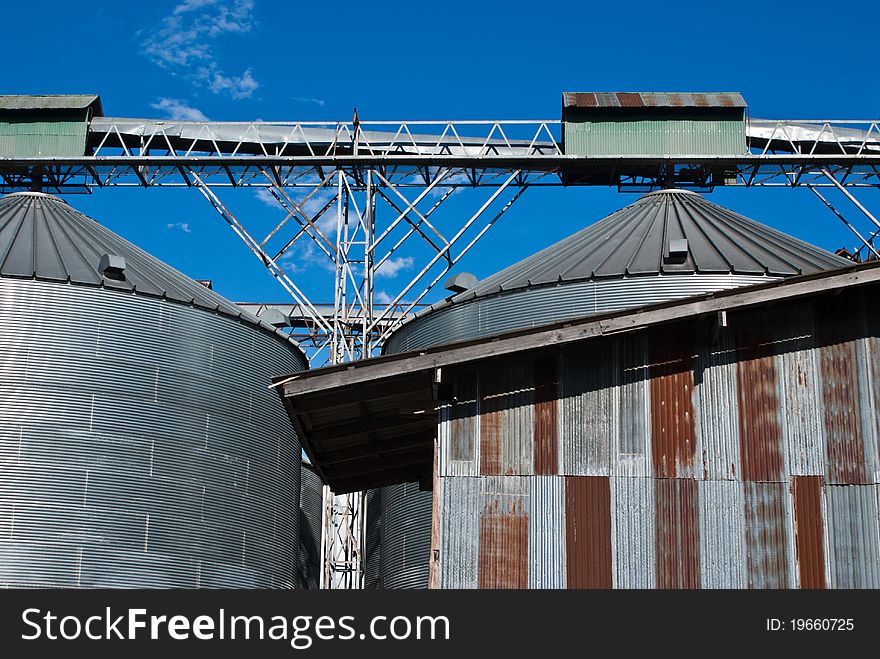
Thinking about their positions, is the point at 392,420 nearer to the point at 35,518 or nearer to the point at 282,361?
the point at 35,518

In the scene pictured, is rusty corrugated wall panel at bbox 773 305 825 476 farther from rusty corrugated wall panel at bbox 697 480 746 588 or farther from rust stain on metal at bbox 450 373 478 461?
rust stain on metal at bbox 450 373 478 461

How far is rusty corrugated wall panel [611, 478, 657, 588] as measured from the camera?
68.9 ft

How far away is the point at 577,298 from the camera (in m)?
34.0

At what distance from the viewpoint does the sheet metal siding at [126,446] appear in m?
33.0

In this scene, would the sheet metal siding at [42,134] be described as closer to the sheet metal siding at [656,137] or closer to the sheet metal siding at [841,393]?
the sheet metal siding at [656,137]

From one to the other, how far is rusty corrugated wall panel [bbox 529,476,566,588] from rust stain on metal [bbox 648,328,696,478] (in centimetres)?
170

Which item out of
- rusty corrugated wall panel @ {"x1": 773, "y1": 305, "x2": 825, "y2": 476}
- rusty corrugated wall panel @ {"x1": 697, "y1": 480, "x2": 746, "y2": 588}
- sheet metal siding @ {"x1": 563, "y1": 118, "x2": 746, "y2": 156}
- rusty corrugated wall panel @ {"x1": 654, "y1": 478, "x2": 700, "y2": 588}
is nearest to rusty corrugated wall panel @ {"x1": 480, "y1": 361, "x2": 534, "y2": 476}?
rusty corrugated wall panel @ {"x1": 654, "y1": 478, "x2": 700, "y2": 588}

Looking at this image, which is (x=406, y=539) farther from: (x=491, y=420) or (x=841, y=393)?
(x=841, y=393)

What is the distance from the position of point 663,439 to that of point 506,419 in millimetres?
2596

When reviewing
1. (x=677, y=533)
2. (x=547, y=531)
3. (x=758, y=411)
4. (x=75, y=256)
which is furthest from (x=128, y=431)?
(x=758, y=411)

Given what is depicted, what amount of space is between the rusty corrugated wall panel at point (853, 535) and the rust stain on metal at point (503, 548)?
4.88 meters

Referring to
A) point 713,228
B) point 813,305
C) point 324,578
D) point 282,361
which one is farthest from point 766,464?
point 324,578

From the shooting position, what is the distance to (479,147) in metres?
50.8

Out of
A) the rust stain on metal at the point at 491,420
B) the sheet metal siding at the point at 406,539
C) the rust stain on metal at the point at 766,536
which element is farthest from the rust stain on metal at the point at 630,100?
the rust stain on metal at the point at 766,536
